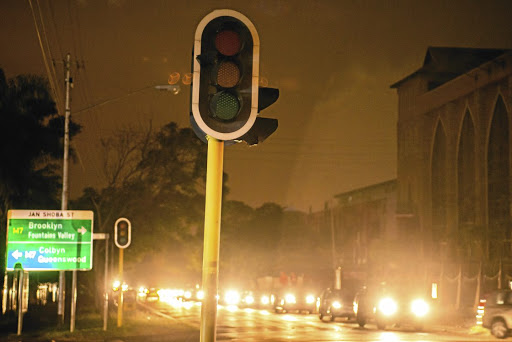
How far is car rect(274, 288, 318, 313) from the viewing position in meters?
53.4

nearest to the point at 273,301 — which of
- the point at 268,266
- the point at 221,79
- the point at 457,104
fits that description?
the point at 457,104

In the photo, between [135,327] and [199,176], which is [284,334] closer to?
[135,327]

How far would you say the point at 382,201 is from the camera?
7294 cm

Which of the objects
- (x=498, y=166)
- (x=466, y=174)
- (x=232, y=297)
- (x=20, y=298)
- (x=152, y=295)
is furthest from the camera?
(x=232, y=297)

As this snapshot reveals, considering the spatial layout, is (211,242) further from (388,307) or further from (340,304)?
(340,304)

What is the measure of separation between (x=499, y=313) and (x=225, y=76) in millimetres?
24034

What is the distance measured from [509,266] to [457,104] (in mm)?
16610

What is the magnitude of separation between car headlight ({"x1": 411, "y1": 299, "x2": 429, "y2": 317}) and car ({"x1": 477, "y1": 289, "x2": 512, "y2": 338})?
15.5 feet

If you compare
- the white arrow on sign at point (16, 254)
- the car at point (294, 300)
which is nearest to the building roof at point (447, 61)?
the car at point (294, 300)

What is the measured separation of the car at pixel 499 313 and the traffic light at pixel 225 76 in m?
23.4

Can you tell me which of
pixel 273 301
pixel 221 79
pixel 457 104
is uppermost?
pixel 457 104

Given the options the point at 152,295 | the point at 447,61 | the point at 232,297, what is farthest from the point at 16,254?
the point at 232,297

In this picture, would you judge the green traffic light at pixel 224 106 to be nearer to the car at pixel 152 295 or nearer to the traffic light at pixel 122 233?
the traffic light at pixel 122 233

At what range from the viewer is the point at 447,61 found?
226ft
